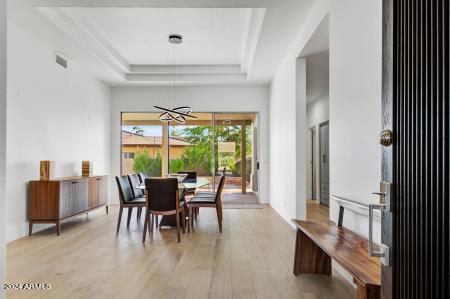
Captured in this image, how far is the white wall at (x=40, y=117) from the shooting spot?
174 inches

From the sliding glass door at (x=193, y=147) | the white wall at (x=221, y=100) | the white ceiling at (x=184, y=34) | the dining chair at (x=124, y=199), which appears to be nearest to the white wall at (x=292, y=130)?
the white ceiling at (x=184, y=34)

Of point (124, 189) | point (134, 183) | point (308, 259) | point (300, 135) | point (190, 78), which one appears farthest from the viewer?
point (190, 78)

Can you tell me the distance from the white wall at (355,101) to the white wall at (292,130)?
3.33ft

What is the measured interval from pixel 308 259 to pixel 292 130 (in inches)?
103

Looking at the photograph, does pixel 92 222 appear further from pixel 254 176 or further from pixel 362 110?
pixel 362 110

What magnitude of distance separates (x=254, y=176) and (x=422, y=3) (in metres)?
7.28

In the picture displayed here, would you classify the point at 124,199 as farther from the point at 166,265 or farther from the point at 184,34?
the point at 184,34

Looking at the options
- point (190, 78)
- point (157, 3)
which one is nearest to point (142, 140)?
point (190, 78)

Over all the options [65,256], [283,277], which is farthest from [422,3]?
[65,256]

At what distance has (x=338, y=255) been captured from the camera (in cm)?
207

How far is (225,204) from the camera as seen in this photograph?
304 inches

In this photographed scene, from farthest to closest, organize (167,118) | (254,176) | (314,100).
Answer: (314,100) → (254,176) → (167,118)

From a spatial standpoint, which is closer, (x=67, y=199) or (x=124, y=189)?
(x=124, y=189)

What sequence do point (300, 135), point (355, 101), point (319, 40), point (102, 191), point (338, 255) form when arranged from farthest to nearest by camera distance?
point (102, 191)
point (300, 135)
point (319, 40)
point (355, 101)
point (338, 255)
